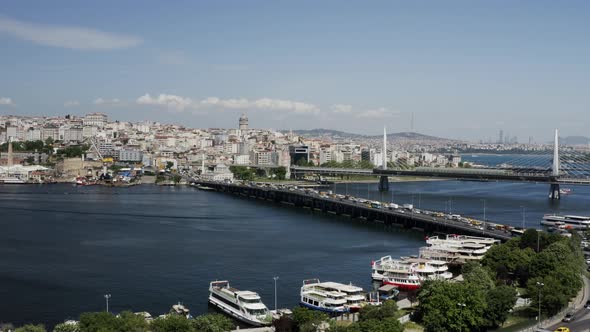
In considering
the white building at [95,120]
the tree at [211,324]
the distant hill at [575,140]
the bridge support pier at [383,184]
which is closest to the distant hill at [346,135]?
the distant hill at [575,140]

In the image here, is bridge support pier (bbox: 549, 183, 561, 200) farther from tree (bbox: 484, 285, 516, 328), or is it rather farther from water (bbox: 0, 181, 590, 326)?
tree (bbox: 484, 285, 516, 328)

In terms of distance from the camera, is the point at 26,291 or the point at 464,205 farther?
the point at 464,205

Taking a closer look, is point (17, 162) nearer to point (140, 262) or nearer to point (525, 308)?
point (140, 262)

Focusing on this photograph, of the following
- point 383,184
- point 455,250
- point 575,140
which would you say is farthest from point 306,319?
point 575,140

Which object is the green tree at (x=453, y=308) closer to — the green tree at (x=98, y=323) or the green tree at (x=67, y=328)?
the green tree at (x=98, y=323)

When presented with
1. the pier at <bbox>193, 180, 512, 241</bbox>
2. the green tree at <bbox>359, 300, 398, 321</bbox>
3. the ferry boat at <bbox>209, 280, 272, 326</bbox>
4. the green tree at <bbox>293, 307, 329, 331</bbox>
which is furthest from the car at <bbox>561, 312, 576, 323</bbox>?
the pier at <bbox>193, 180, 512, 241</bbox>

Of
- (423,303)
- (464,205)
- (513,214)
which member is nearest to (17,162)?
(464,205)

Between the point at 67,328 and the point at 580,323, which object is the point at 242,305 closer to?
the point at 67,328
